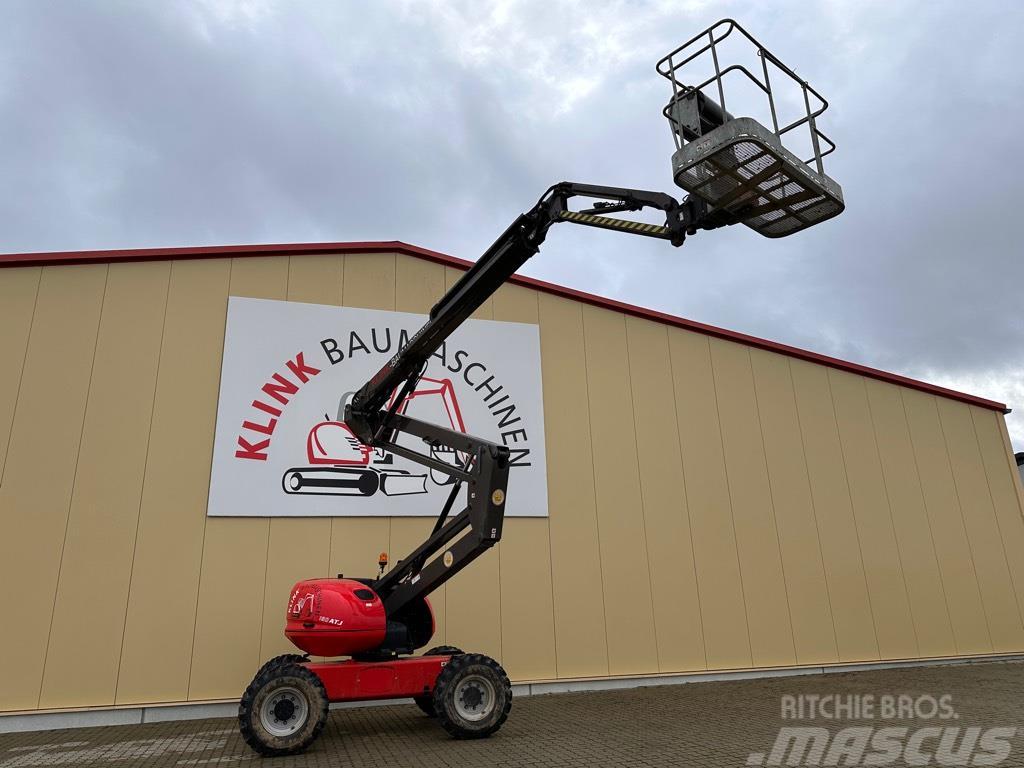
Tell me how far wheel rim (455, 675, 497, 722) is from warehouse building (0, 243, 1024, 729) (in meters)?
2.52

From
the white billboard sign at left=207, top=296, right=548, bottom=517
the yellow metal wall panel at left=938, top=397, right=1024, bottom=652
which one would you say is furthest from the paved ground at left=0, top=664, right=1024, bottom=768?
the yellow metal wall panel at left=938, top=397, right=1024, bottom=652

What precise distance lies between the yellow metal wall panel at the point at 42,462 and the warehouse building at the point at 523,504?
0.03 m

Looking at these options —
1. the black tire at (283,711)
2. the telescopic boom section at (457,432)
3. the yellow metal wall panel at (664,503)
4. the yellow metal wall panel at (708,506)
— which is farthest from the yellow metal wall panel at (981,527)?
the black tire at (283,711)

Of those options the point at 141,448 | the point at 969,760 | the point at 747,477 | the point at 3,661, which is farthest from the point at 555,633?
the point at 3,661

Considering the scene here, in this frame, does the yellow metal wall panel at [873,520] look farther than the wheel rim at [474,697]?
Yes

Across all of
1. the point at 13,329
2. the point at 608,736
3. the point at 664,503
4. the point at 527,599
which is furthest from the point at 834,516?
the point at 13,329

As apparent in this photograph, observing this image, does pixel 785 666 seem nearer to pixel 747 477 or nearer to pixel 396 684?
pixel 747 477

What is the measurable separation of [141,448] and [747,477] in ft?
30.5

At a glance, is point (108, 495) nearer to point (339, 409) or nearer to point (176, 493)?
point (176, 493)

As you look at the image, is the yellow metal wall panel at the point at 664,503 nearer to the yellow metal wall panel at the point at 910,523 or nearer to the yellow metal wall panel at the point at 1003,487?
the yellow metal wall panel at the point at 910,523

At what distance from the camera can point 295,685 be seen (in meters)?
6.37

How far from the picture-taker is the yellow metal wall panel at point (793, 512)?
1116 cm

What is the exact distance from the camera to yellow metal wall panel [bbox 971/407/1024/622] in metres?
13.1

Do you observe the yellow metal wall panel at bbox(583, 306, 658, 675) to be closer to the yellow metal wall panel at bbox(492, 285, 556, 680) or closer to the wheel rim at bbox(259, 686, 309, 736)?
the yellow metal wall panel at bbox(492, 285, 556, 680)
